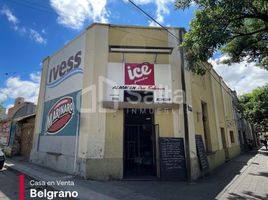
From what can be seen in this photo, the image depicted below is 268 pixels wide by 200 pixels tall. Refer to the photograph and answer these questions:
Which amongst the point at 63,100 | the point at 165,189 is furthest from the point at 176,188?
the point at 63,100

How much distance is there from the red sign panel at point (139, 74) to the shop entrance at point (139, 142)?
1266mm

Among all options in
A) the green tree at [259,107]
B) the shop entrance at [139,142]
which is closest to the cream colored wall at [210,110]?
the shop entrance at [139,142]

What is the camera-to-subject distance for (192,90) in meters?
11.3

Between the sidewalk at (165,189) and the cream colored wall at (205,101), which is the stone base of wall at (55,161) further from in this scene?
the cream colored wall at (205,101)

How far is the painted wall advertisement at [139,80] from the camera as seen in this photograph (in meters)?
9.81

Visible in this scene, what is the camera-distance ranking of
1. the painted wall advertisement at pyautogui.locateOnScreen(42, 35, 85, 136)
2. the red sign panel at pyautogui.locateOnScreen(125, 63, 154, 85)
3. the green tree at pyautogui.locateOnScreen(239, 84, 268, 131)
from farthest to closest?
the green tree at pyautogui.locateOnScreen(239, 84, 268, 131) < the painted wall advertisement at pyautogui.locateOnScreen(42, 35, 85, 136) < the red sign panel at pyautogui.locateOnScreen(125, 63, 154, 85)

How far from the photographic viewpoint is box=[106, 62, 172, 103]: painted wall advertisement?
9812 mm

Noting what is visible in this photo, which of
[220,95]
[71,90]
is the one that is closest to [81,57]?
[71,90]

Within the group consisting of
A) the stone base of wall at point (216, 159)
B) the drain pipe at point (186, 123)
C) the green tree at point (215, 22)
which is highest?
the green tree at point (215, 22)

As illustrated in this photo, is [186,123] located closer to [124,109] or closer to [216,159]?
[124,109]

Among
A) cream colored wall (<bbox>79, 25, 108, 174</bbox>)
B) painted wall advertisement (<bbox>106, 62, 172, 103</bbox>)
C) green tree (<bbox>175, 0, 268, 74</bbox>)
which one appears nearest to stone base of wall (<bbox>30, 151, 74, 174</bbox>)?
cream colored wall (<bbox>79, 25, 108, 174</bbox>)

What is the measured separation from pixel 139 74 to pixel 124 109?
5.72 ft

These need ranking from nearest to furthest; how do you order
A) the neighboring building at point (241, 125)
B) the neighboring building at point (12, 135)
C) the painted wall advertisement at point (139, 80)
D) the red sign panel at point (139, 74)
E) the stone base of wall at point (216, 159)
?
the painted wall advertisement at point (139, 80), the red sign panel at point (139, 74), the stone base of wall at point (216, 159), the neighboring building at point (12, 135), the neighboring building at point (241, 125)

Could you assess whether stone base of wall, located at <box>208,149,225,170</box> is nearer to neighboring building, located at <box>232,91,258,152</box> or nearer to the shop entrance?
the shop entrance
